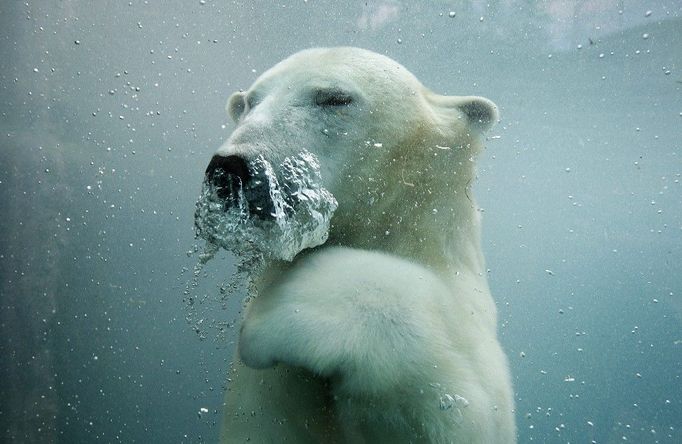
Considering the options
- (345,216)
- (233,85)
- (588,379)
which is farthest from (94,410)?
(588,379)

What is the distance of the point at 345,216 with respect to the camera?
152 cm

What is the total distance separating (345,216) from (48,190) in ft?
12.4

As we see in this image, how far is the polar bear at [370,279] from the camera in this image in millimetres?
1086

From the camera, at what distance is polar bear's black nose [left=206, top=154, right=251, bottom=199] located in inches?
45.3

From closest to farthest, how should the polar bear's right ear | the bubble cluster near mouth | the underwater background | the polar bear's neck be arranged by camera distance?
the bubble cluster near mouth → the polar bear's neck → the polar bear's right ear → the underwater background

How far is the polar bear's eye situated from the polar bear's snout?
443 mm

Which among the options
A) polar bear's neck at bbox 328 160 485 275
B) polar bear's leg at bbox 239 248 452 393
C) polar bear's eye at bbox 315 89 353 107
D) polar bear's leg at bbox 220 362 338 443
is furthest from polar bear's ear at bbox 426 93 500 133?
polar bear's leg at bbox 220 362 338 443

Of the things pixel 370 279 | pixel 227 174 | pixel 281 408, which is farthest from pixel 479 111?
pixel 281 408

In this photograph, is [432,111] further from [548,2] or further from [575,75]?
[575,75]

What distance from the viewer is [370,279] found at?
1.17 m

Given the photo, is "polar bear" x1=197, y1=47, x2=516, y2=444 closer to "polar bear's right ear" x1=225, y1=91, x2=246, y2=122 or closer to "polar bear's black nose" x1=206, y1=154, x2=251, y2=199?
"polar bear's black nose" x1=206, y1=154, x2=251, y2=199

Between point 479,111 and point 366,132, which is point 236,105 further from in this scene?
point 479,111

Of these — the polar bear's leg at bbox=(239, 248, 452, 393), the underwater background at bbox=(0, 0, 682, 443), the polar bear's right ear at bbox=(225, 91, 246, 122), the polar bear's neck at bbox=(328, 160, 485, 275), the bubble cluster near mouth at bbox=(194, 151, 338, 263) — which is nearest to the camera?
the polar bear's leg at bbox=(239, 248, 452, 393)

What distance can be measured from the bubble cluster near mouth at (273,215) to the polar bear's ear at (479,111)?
593 mm
